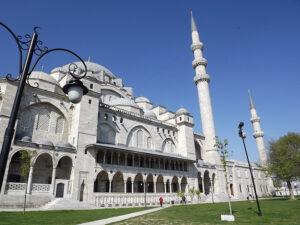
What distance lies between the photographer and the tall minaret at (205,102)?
1656 inches

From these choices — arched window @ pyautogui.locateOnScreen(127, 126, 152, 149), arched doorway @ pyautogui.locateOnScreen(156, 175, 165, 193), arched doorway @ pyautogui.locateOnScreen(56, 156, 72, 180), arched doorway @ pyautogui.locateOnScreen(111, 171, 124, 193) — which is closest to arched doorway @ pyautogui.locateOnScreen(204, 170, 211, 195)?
arched doorway @ pyautogui.locateOnScreen(156, 175, 165, 193)

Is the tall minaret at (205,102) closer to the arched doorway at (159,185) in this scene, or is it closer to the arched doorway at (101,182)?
the arched doorway at (159,185)

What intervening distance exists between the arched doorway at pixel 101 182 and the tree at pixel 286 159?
23.2m

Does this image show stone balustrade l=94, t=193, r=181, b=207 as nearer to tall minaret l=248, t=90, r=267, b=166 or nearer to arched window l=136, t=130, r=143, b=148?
arched window l=136, t=130, r=143, b=148

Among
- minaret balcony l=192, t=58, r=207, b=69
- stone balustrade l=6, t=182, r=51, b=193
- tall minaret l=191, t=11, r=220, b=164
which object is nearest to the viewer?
stone balustrade l=6, t=182, r=51, b=193

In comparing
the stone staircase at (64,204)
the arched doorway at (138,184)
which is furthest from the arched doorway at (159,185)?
the stone staircase at (64,204)

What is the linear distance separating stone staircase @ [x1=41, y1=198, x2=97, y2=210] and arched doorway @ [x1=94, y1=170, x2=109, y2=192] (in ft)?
16.9

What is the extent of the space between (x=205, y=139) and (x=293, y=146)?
15446mm

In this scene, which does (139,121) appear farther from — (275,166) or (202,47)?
(202,47)

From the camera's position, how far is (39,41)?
5.01 meters

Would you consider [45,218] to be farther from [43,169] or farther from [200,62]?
[200,62]

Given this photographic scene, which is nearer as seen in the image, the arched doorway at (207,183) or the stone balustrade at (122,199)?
the stone balustrade at (122,199)

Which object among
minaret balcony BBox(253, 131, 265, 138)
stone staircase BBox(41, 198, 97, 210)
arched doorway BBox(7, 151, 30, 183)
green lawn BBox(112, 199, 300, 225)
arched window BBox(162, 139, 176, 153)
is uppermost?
minaret balcony BBox(253, 131, 265, 138)

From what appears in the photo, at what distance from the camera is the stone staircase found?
18.6 meters
